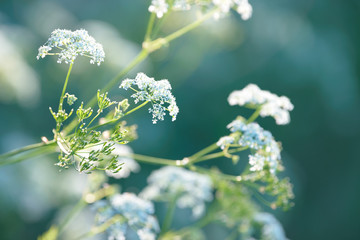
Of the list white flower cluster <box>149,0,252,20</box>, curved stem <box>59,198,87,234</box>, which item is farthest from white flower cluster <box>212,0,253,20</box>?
curved stem <box>59,198,87,234</box>

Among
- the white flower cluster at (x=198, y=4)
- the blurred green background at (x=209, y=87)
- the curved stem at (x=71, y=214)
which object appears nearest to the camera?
the white flower cluster at (x=198, y=4)

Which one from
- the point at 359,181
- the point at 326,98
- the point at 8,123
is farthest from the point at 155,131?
the point at 359,181

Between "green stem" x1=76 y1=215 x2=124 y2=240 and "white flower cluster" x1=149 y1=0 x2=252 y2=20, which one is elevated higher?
"white flower cluster" x1=149 y1=0 x2=252 y2=20

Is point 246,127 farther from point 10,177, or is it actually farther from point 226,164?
point 226,164

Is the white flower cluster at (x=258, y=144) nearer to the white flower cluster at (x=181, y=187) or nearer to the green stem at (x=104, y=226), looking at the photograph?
the green stem at (x=104, y=226)

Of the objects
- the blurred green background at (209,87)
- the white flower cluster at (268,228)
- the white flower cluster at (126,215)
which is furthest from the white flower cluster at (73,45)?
the blurred green background at (209,87)

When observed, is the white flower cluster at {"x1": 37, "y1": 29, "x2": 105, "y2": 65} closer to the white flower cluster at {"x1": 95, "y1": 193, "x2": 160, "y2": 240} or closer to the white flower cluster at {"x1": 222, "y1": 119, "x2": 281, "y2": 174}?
the white flower cluster at {"x1": 222, "y1": 119, "x2": 281, "y2": 174}

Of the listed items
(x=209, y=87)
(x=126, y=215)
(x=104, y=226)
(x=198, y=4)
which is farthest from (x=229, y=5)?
(x=209, y=87)
